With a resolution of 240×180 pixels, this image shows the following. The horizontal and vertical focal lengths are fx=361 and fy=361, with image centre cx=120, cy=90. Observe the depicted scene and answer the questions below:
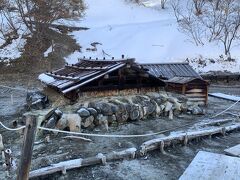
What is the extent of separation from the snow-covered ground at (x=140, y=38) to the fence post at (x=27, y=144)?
71.4 feet

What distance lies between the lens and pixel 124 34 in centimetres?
3180

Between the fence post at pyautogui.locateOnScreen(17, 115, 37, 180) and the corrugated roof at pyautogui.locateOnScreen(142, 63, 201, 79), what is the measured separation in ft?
43.0

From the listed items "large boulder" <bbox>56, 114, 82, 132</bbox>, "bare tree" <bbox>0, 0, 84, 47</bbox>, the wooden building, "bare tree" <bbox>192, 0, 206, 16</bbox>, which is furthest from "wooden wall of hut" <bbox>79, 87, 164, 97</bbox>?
"bare tree" <bbox>192, 0, 206, 16</bbox>

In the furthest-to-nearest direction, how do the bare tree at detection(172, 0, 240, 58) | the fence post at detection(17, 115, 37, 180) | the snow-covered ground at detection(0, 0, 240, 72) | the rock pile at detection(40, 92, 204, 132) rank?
the bare tree at detection(172, 0, 240, 58), the snow-covered ground at detection(0, 0, 240, 72), the rock pile at detection(40, 92, 204, 132), the fence post at detection(17, 115, 37, 180)

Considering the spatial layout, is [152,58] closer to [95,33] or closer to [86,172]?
[95,33]

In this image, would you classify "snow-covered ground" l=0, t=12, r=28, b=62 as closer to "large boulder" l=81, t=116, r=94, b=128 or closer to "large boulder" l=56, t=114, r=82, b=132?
"large boulder" l=81, t=116, r=94, b=128

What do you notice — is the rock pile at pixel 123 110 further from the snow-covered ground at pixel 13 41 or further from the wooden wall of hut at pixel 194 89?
the snow-covered ground at pixel 13 41

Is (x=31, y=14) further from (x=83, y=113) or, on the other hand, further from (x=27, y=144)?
(x=27, y=144)

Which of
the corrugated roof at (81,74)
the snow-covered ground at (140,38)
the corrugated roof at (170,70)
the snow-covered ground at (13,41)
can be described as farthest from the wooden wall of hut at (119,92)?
the snow-covered ground at (13,41)

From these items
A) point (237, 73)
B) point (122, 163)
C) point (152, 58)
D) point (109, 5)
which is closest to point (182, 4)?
point (109, 5)

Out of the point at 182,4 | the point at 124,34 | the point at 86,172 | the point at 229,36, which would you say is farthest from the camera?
the point at 182,4

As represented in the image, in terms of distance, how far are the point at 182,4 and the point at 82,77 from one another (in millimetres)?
28045

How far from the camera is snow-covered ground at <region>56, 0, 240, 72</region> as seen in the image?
90.8 ft

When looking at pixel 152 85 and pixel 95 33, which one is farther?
pixel 95 33
